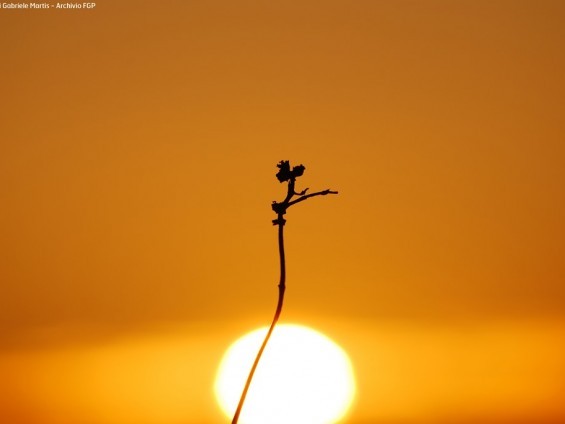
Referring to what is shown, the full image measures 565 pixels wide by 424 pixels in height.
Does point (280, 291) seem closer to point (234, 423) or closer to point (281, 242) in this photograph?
point (281, 242)

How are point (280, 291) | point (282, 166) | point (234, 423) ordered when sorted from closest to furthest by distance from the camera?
1. point (234, 423)
2. point (280, 291)
3. point (282, 166)

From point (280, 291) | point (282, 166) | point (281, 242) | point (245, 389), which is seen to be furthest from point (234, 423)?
point (282, 166)

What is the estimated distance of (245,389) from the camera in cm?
342

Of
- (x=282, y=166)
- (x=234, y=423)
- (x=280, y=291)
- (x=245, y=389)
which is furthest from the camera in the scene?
(x=282, y=166)

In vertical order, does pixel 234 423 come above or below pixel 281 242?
below

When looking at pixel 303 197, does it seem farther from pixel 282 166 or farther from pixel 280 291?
pixel 280 291

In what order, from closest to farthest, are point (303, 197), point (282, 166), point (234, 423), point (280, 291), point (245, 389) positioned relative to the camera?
point (245, 389), point (234, 423), point (280, 291), point (303, 197), point (282, 166)

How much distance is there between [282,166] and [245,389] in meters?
2.24

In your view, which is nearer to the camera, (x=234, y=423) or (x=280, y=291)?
(x=234, y=423)

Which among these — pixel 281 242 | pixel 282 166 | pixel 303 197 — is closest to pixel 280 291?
pixel 281 242

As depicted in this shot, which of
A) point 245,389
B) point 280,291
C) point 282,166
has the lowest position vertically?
point 245,389

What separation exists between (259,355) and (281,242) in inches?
36.3

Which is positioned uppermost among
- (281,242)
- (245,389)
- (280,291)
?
(281,242)

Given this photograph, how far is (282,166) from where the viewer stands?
4840 mm
